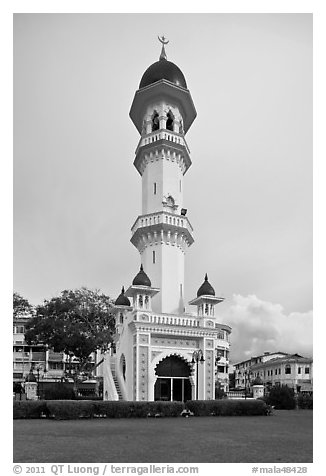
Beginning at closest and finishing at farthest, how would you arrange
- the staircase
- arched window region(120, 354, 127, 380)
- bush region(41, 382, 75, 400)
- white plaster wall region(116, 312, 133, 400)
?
white plaster wall region(116, 312, 133, 400) → the staircase → arched window region(120, 354, 127, 380) → bush region(41, 382, 75, 400)

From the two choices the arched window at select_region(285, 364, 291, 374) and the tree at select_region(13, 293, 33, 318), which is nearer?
the tree at select_region(13, 293, 33, 318)

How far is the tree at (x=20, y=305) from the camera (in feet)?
84.6

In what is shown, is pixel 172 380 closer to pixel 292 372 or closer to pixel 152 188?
pixel 152 188

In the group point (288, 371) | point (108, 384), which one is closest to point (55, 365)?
point (288, 371)

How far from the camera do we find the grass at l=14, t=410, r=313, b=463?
320 inches

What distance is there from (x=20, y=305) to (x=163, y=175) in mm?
10956

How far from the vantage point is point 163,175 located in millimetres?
21734

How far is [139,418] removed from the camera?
1559 cm

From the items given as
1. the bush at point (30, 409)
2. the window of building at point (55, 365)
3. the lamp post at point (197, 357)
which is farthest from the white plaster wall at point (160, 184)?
Answer: the window of building at point (55, 365)

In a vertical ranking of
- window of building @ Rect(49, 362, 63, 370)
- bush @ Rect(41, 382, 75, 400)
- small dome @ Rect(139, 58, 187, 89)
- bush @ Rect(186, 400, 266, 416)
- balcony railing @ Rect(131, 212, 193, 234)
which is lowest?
window of building @ Rect(49, 362, 63, 370)

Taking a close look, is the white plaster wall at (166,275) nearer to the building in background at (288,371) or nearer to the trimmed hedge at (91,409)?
the trimmed hedge at (91,409)

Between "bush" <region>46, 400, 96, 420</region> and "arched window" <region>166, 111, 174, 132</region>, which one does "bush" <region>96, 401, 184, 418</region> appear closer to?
"bush" <region>46, 400, 96, 420</region>

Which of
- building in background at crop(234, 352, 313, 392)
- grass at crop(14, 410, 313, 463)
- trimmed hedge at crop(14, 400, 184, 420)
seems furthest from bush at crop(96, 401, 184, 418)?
building in background at crop(234, 352, 313, 392)

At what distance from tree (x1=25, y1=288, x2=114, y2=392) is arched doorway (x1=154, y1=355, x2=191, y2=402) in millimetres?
5840
